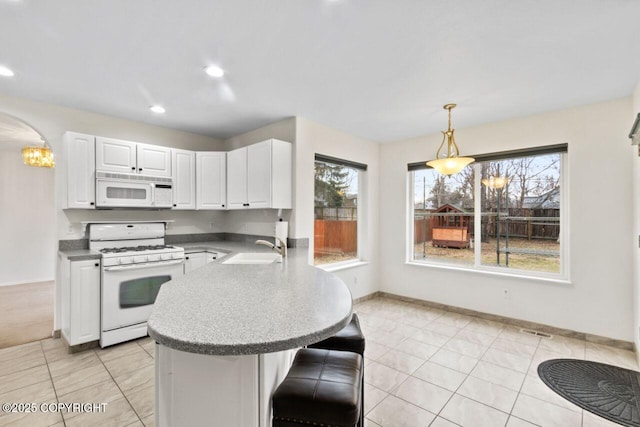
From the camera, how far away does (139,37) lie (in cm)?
199

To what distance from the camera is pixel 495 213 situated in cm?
386

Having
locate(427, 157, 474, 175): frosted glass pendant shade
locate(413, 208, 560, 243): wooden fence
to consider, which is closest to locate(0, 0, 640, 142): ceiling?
locate(427, 157, 474, 175): frosted glass pendant shade

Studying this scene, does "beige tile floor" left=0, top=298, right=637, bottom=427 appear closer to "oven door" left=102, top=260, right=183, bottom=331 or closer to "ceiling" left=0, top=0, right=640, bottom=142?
"oven door" left=102, top=260, right=183, bottom=331

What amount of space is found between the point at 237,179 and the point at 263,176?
0.56m

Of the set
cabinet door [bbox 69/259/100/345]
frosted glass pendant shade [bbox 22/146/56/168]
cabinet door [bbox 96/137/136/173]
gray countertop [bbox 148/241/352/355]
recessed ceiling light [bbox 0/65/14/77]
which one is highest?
recessed ceiling light [bbox 0/65/14/77]

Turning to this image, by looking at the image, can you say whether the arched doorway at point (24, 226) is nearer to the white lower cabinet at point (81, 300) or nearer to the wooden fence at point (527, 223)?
the white lower cabinet at point (81, 300)

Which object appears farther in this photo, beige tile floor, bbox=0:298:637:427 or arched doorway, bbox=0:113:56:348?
arched doorway, bbox=0:113:56:348

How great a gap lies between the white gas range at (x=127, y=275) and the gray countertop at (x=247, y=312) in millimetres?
1711

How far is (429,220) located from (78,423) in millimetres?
4340

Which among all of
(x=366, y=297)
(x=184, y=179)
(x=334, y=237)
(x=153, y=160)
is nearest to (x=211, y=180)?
(x=184, y=179)

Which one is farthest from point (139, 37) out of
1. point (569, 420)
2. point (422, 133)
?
point (569, 420)

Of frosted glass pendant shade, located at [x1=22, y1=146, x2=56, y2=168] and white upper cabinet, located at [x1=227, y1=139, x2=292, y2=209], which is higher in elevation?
frosted glass pendant shade, located at [x1=22, y1=146, x2=56, y2=168]

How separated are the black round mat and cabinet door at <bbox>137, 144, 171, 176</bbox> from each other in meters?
4.44

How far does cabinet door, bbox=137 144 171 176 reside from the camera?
353cm
